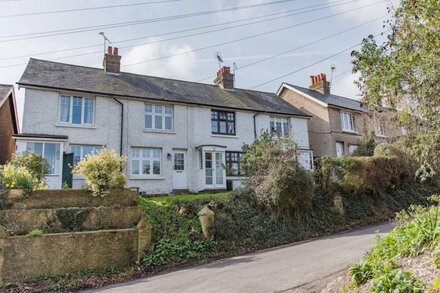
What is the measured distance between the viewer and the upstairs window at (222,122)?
2335 centimetres

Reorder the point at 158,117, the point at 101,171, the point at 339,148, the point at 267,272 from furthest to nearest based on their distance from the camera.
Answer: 1. the point at 339,148
2. the point at 158,117
3. the point at 101,171
4. the point at 267,272

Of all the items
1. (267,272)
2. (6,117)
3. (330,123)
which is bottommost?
(267,272)

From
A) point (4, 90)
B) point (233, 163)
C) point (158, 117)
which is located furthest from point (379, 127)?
point (4, 90)

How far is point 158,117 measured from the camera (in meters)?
21.6

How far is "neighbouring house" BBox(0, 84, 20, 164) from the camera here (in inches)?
897

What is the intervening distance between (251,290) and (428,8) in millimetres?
6521

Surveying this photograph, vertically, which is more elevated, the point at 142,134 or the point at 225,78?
the point at 225,78

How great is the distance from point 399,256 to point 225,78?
23.3 metres

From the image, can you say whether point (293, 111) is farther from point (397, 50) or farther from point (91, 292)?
point (91, 292)

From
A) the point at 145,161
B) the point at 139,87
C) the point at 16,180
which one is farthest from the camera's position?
the point at 139,87

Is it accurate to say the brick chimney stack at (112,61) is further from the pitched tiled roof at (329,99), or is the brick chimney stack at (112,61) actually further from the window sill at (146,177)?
the pitched tiled roof at (329,99)

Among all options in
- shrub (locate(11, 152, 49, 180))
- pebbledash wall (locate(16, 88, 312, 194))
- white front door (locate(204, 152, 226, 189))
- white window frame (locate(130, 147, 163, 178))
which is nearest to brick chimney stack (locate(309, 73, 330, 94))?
pebbledash wall (locate(16, 88, 312, 194))

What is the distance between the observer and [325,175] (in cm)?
1692

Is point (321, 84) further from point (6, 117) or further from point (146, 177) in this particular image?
point (6, 117)
